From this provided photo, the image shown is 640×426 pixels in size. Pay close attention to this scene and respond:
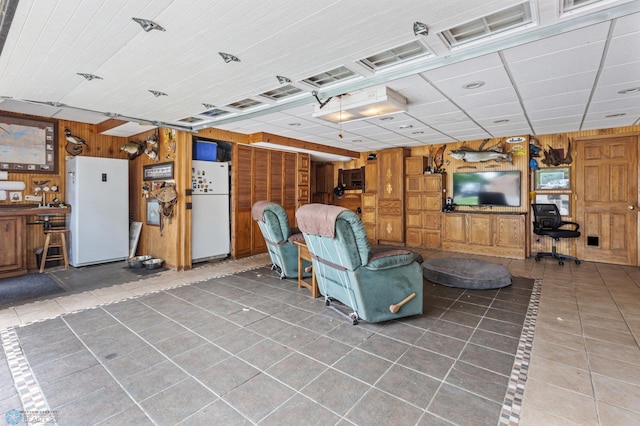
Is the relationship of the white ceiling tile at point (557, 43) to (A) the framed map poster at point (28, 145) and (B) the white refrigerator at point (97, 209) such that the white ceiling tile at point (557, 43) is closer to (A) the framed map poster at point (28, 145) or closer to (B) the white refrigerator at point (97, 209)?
(B) the white refrigerator at point (97, 209)

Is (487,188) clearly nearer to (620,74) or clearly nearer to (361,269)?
(620,74)

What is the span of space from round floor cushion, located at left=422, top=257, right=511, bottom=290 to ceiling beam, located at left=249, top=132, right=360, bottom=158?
12.2 ft

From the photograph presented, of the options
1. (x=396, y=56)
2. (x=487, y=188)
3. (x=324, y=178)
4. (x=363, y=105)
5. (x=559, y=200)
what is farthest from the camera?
(x=324, y=178)

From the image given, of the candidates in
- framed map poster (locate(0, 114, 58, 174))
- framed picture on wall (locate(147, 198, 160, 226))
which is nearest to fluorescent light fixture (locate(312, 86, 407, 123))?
framed picture on wall (locate(147, 198, 160, 226))

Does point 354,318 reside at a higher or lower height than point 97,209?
lower

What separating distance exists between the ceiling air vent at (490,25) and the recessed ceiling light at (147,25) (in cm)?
213

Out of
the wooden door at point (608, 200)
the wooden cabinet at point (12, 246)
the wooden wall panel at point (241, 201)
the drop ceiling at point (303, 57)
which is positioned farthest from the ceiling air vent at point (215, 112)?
the wooden door at point (608, 200)

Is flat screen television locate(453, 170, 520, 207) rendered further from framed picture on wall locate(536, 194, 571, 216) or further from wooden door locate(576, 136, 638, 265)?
wooden door locate(576, 136, 638, 265)

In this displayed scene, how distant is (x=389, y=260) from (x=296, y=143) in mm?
4499

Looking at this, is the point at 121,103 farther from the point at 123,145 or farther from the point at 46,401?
the point at 46,401

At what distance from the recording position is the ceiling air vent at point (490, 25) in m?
2.23

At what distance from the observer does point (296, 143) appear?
6.87 metres

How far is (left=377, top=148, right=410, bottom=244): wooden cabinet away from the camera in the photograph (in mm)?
7879

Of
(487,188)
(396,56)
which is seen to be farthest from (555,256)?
(396,56)
